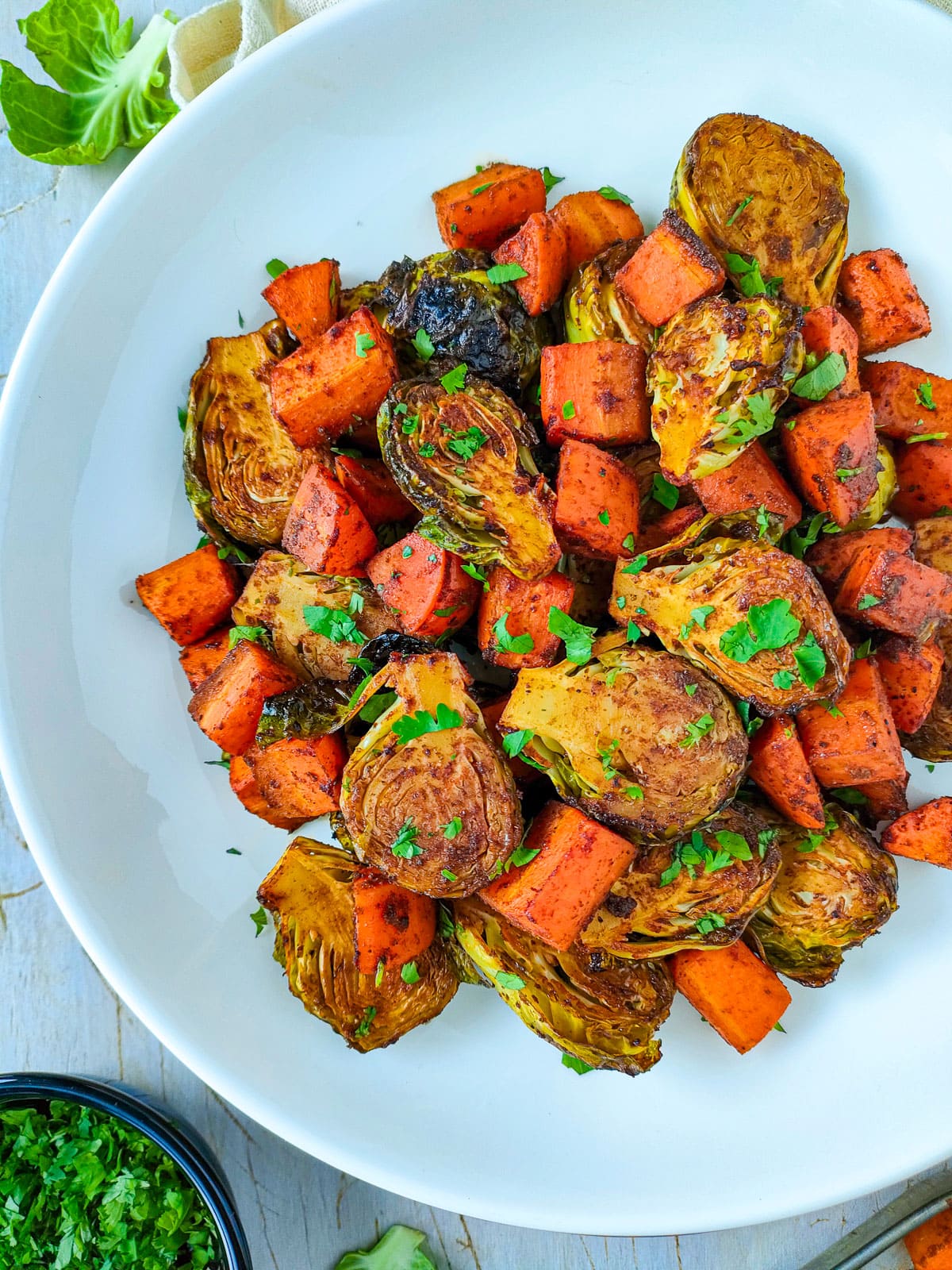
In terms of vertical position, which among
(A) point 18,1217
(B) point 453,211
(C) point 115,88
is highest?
(C) point 115,88

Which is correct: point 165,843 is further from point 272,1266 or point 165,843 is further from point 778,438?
point 778,438

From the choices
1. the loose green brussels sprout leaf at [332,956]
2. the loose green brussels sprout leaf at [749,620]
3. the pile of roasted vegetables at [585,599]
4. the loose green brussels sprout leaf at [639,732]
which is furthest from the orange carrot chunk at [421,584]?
the loose green brussels sprout leaf at [332,956]

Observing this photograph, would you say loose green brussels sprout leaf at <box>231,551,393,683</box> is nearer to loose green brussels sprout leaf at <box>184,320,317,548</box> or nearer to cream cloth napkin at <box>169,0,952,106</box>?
loose green brussels sprout leaf at <box>184,320,317,548</box>

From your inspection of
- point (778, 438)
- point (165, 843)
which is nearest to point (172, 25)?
point (778, 438)

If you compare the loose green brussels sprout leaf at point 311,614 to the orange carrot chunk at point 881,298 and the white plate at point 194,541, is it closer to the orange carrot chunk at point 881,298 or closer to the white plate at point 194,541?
the white plate at point 194,541

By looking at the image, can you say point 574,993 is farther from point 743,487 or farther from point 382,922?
point 743,487

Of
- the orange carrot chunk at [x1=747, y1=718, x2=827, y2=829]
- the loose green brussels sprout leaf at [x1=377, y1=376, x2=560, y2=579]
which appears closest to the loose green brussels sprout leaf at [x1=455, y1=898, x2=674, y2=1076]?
the orange carrot chunk at [x1=747, y1=718, x2=827, y2=829]

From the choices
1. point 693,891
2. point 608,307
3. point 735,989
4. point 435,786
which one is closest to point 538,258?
point 608,307
